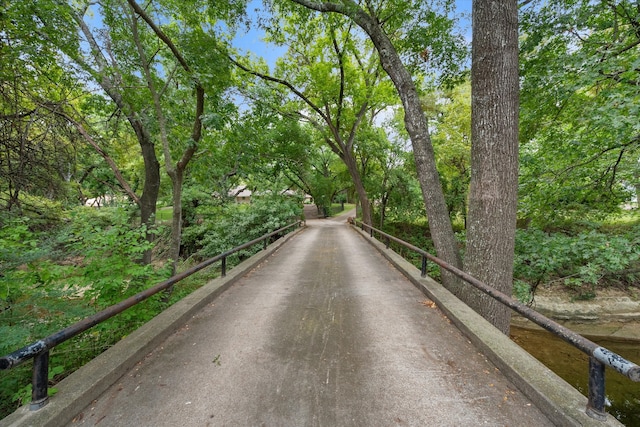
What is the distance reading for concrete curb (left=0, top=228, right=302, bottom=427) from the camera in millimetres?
1875

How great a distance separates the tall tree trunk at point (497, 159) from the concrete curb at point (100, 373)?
4.53 meters

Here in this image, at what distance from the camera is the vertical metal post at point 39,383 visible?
1.89 meters

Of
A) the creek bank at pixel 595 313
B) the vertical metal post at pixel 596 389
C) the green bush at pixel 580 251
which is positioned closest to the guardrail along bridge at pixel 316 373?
the vertical metal post at pixel 596 389

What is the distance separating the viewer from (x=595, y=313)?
971cm

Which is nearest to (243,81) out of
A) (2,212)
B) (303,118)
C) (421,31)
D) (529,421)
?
(303,118)

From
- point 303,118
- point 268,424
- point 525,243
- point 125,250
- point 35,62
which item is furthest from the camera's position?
point 303,118

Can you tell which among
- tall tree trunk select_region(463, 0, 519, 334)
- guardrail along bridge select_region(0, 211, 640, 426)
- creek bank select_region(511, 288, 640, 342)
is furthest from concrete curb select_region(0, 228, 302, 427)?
creek bank select_region(511, 288, 640, 342)

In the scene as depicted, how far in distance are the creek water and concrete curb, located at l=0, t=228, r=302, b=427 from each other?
24.6 ft

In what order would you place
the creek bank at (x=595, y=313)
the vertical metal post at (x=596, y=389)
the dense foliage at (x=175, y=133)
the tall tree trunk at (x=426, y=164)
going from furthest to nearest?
the creek bank at (x=595, y=313), the tall tree trunk at (x=426, y=164), the dense foliage at (x=175, y=133), the vertical metal post at (x=596, y=389)

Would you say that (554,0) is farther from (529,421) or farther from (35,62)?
(35,62)

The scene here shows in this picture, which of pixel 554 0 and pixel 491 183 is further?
pixel 554 0

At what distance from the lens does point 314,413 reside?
2.07m

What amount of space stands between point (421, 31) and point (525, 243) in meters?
6.08

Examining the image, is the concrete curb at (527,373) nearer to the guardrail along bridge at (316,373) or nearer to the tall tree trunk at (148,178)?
the guardrail along bridge at (316,373)
